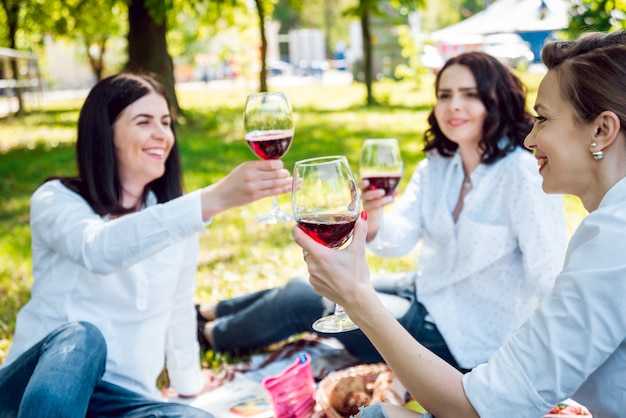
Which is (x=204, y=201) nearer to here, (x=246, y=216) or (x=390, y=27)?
(x=246, y=216)

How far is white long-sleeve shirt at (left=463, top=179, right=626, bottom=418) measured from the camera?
169 cm

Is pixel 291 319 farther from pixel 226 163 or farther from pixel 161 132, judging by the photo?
pixel 226 163

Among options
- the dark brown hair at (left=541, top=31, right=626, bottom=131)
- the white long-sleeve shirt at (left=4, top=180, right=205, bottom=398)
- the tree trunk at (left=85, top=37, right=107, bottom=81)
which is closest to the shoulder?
the white long-sleeve shirt at (left=4, top=180, right=205, bottom=398)

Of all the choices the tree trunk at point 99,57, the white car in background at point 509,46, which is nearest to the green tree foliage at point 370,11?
the white car in background at point 509,46

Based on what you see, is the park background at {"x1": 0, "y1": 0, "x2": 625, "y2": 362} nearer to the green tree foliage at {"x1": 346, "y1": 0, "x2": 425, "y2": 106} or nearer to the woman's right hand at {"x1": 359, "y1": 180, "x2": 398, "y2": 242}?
the green tree foliage at {"x1": 346, "y1": 0, "x2": 425, "y2": 106}

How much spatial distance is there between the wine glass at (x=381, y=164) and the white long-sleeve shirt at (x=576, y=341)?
1165 mm

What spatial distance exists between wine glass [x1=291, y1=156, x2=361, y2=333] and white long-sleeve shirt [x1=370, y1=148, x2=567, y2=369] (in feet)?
4.18

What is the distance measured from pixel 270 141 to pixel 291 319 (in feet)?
4.81

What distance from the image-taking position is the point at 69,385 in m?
2.30

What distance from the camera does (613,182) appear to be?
1860mm

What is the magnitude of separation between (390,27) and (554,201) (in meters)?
32.6

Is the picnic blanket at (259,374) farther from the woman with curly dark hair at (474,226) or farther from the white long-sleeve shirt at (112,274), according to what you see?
the white long-sleeve shirt at (112,274)

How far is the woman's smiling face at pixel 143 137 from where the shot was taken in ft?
9.74

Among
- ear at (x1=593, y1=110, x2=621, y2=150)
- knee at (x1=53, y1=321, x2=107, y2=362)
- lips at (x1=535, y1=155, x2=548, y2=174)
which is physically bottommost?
knee at (x1=53, y1=321, x2=107, y2=362)
